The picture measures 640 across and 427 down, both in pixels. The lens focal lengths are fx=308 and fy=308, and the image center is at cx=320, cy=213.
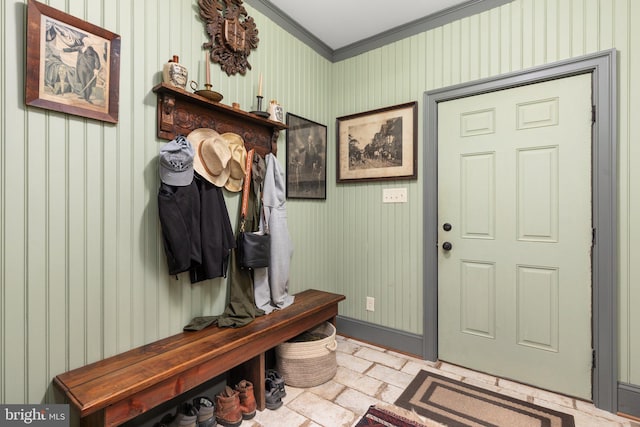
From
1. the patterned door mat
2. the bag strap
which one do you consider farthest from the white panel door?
the bag strap

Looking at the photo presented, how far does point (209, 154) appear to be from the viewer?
173cm

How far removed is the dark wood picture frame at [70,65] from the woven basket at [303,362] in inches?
63.8

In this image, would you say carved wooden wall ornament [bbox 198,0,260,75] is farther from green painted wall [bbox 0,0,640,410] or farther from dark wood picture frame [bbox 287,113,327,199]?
dark wood picture frame [bbox 287,113,327,199]

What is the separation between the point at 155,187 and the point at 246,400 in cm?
125

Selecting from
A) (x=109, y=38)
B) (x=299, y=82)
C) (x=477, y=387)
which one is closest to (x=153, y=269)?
(x=109, y=38)

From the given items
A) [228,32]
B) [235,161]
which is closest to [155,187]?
[235,161]

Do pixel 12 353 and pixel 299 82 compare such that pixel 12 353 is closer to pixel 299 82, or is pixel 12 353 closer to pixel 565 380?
pixel 299 82

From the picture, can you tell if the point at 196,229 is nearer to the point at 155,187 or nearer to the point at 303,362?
the point at 155,187

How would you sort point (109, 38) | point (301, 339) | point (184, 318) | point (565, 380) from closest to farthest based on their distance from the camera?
point (109, 38) → point (184, 318) → point (565, 380) → point (301, 339)

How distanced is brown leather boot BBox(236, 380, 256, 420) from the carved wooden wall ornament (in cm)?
189

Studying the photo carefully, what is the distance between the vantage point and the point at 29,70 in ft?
3.93

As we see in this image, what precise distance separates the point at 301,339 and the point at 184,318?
863 millimetres

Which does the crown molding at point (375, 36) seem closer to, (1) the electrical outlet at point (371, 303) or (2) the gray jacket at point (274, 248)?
(2) the gray jacket at point (274, 248)

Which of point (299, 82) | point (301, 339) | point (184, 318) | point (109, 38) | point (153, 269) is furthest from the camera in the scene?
point (299, 82)
